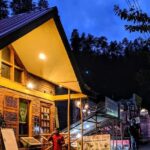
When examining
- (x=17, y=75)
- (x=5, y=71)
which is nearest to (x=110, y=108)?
(x=17, y=75)

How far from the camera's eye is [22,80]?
47.9 feet

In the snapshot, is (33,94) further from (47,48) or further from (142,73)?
(142,73)

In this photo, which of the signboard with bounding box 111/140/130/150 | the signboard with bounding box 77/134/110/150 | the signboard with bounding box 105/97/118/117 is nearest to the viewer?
the signboard with bounding box 77/134/110/150

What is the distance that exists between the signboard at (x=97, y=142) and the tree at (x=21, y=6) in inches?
956

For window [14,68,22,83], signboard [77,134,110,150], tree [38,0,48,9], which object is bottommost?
signboard [77,134,110,150]

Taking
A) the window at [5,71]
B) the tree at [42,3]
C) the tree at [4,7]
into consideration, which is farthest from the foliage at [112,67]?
the window at [5,71]

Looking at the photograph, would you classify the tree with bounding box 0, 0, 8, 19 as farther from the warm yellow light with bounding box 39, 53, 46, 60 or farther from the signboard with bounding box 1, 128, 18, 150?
the signboard with bounding box 1, 128, 18, 150

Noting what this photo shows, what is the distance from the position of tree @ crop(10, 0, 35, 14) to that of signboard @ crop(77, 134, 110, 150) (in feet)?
79.6

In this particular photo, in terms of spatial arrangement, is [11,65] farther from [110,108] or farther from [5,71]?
[110,108]

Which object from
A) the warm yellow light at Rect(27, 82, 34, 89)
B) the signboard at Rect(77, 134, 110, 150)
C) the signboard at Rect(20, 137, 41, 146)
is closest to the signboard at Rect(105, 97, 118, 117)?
the signboard at Rect(77, 134, 110, 150)

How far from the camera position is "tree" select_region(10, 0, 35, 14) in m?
37.4

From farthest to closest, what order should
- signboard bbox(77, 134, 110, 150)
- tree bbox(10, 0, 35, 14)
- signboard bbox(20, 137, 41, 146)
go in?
tree bbox(10, 0, 35, 14) < signboard bbox(77, 134, 110, 150) < signboard bbox(20, 137, 41, 146)

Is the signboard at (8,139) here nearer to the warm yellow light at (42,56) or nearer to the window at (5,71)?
the window at (5,71)

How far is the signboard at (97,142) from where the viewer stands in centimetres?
1520
